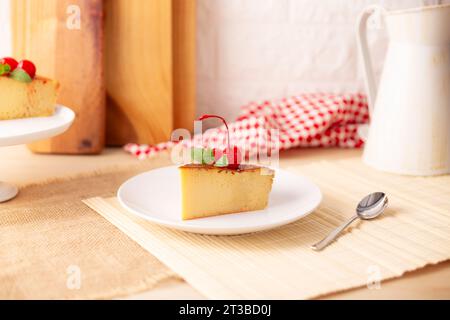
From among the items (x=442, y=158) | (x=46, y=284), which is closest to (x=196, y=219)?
(x=46, y=284)

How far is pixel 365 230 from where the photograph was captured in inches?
32.5

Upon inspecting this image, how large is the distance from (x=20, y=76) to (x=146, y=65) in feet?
0.90

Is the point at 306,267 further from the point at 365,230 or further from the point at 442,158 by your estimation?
the point at 442,158

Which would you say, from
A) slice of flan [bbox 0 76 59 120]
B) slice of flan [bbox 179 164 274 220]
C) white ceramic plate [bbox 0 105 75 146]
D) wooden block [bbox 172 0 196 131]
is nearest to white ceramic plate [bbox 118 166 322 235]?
slice of flan [bbox 179 164 274 220]

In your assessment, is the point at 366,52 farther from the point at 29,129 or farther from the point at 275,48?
the point at 29,129

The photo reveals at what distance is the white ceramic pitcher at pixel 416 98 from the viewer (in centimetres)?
105

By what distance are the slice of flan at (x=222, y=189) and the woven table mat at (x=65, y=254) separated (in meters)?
0.09

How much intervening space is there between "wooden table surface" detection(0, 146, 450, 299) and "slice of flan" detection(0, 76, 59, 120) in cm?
10

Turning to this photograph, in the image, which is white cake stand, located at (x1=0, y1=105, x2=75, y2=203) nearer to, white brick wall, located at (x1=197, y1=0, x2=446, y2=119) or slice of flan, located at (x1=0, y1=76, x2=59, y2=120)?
slice of flan, located at (x1=0, y1=76, x2=59, y2=120)

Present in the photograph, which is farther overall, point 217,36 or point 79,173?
point 217,36

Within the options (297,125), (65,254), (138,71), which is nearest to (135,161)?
(138,71)

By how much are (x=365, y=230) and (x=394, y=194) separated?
18 cm
